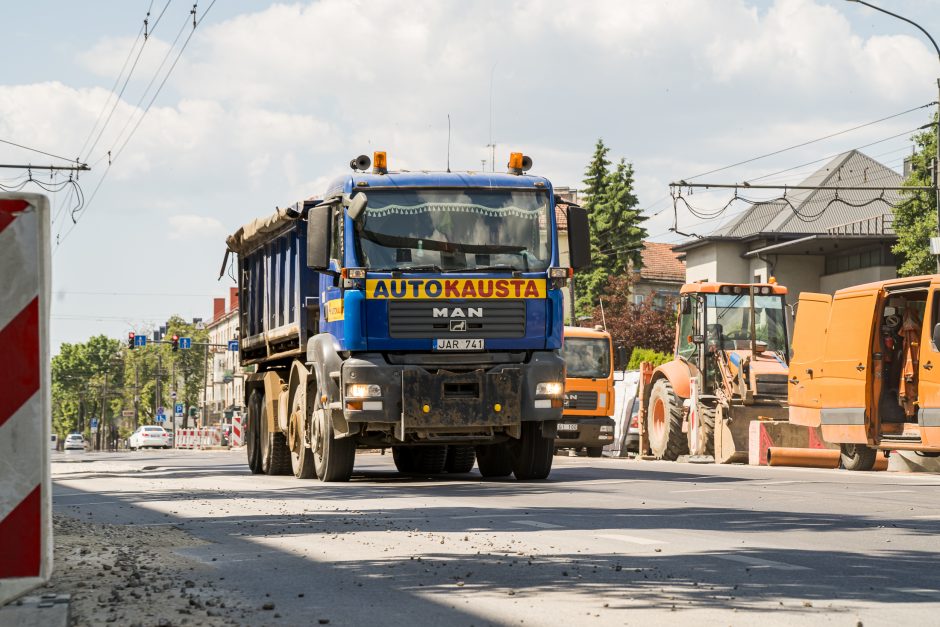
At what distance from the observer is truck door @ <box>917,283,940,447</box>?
20078 mm

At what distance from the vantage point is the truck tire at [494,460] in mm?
20109

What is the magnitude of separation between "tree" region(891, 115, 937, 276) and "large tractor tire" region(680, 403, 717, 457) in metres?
28.7

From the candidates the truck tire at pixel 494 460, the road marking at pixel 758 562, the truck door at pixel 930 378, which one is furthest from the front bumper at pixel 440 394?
the road marking at pixel 758 562

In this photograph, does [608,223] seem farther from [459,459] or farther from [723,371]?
[459,459]

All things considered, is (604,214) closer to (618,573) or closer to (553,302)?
(553,302)

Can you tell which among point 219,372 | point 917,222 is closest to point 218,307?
point 219,372

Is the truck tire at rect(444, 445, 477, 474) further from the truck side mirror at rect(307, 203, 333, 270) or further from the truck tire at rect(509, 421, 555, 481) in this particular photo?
the truck side mirror at rect(307, 203, 333, 270)

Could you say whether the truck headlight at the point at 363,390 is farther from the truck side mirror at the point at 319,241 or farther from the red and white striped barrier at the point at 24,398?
the red and white striped barrier at the point at 24,398

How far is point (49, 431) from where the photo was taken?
4641 millimetres

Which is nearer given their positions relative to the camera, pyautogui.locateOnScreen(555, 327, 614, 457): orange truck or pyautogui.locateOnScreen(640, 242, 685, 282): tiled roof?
pyautogui.locateOnScreen(555, 327, 614, 457): orange truck

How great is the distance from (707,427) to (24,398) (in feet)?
80.4

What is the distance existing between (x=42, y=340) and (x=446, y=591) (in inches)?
137

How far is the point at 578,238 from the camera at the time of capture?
1736 cm

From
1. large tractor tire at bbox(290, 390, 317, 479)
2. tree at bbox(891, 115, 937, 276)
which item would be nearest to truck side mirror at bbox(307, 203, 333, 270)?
large tractor tire at bbox(290, 390, 317, 479)
